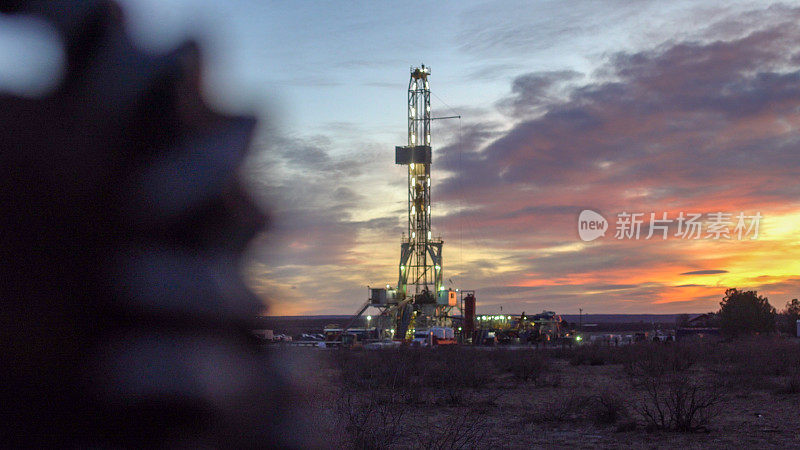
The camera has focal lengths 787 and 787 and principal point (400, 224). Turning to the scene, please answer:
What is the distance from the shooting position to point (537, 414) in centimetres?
1761

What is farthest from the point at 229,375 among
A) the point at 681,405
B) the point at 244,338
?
the point at 681,405

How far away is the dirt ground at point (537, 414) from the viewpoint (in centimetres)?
991

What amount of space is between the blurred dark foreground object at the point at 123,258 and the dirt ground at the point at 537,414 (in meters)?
4.38

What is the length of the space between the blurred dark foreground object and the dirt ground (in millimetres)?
4382

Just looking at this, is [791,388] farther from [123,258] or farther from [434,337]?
[434,337]

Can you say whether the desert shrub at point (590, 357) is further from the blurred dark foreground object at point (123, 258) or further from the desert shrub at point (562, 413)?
the blurred dark foreground object at point (123, 258)

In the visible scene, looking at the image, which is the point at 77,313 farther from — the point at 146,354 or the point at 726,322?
the point at 726,322

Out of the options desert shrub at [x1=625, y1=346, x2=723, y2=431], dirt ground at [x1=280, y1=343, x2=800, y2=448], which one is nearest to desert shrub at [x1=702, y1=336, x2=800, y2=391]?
dirt ground at [x1=280, y1=343, x2=800, y2=448]

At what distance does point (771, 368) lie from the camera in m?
28.0

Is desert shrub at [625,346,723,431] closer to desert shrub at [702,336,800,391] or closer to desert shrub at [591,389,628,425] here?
desert shrub at [591,389,628,425]

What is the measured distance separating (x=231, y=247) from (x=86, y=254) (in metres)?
0.50

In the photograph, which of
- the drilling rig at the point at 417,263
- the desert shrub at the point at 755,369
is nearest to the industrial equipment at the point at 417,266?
the drilling rig at the point at 417,263

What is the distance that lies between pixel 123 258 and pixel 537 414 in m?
16.4

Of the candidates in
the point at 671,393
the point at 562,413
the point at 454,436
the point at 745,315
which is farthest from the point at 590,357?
the point at 745,315
